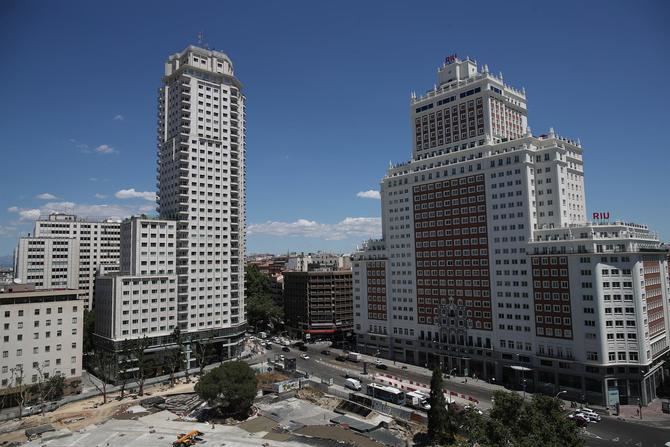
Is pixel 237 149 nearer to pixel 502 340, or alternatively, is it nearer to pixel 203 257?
pixel 203 257

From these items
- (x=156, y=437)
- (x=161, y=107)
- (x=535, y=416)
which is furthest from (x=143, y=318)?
(x=535, y=416)

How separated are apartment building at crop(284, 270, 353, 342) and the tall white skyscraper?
41477 mm

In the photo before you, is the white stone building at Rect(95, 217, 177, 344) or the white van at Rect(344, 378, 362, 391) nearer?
the white van at Rect(344, 378, 362, 391)

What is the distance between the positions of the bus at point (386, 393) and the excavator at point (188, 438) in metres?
38.2

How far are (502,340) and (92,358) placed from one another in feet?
374

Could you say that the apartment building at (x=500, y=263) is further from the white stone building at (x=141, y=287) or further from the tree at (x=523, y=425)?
the white stone building at (x=141, y=287)

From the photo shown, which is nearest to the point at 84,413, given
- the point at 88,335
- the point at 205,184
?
the point at 88,335

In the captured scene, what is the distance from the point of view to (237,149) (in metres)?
147

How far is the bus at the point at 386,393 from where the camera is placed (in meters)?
99.7

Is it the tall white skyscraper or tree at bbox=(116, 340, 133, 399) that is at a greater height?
the tall white skyscraper

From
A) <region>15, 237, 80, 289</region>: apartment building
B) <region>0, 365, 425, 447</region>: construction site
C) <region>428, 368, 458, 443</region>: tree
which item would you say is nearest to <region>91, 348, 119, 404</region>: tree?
<region>0, 365, 425, 447</region>: construction site

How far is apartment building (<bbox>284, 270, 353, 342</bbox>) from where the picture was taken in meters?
182

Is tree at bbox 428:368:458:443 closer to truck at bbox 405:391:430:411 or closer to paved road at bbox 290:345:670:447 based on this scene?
truck at bbox 405:391:430:411

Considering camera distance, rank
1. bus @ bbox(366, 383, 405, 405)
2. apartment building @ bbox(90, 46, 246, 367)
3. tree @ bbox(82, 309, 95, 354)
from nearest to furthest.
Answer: bus @ bbox(366, 383, 405, 405) < apartment building @ bbox(90, 46, 246, 367) < tree @ bbox(82, 309, 95, 354)
